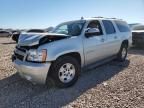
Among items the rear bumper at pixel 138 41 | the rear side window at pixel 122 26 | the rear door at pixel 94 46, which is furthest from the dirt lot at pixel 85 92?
the rear bumper at pixel 138 41

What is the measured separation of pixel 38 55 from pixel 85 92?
1.48 metres

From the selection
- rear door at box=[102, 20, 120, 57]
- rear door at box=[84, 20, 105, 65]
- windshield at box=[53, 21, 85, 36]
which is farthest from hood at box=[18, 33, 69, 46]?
rear door at box=[102, 20, 120, 57]

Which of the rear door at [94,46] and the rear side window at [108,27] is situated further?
the rear side window at [108,27]

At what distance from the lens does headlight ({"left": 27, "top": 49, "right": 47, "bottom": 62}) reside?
15.5ft

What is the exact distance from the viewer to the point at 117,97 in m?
4.72

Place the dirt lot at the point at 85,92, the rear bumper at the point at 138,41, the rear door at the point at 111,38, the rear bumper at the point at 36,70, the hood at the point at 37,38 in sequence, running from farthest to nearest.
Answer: the rear bumper at the point at 138,41 < the rear door at the point at 111,38 < the hood at the point at 37,38 < the rear bumper at the point at 36,70 < the dirt lot at the point at 85,92

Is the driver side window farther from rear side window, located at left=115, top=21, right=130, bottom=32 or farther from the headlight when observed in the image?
the headlight

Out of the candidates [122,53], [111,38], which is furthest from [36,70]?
[122,53]

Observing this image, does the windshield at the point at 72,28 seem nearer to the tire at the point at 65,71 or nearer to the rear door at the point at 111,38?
the tire at the point at 65,71

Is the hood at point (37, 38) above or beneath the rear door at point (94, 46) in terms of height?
above

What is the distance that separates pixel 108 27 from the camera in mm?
7172

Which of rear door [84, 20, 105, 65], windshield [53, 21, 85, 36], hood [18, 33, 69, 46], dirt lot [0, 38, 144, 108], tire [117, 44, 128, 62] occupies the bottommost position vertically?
dirt lot [0, 38, 144, 108]

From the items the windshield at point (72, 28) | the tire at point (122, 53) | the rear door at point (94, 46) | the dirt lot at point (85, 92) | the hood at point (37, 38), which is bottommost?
the dirt lot at point (85, 92)

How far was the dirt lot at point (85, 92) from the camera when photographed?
4414 mm
